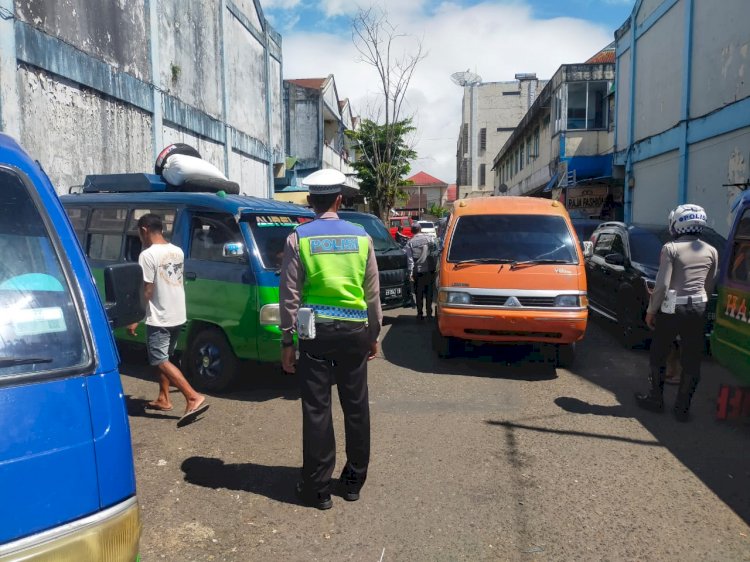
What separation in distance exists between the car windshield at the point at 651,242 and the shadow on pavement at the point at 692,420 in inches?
50.2

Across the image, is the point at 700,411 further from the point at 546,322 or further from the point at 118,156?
the point at 118,156

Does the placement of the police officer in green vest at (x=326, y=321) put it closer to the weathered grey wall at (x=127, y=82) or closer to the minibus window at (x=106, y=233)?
the minibus window at (x=106, y=233)

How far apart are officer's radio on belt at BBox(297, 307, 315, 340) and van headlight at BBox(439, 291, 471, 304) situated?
11.8 ft

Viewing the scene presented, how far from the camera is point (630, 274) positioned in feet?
27.4

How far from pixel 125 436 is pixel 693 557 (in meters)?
2.96

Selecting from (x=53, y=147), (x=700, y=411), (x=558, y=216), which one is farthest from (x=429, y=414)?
(x=53, y=147)

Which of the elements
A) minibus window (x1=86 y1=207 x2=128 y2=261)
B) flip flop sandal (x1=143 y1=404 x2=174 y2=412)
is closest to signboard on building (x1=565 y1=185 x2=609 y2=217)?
minibus window (x1=86 y1=207 x2=128 y2=261)

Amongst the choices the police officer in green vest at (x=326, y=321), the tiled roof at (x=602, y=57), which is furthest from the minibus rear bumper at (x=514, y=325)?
the tiled roof at (x=602, y=57)

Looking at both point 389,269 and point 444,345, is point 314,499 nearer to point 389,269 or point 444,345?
point 444,345

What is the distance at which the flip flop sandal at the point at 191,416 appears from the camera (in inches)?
199

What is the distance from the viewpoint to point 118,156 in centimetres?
1052

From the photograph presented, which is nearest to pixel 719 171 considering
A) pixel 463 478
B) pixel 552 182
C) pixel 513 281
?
pixel 513 281

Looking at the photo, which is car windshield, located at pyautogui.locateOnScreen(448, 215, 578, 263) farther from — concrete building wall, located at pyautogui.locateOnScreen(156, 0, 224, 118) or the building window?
the building window

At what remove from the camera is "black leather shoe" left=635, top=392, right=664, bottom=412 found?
18.4 feet
